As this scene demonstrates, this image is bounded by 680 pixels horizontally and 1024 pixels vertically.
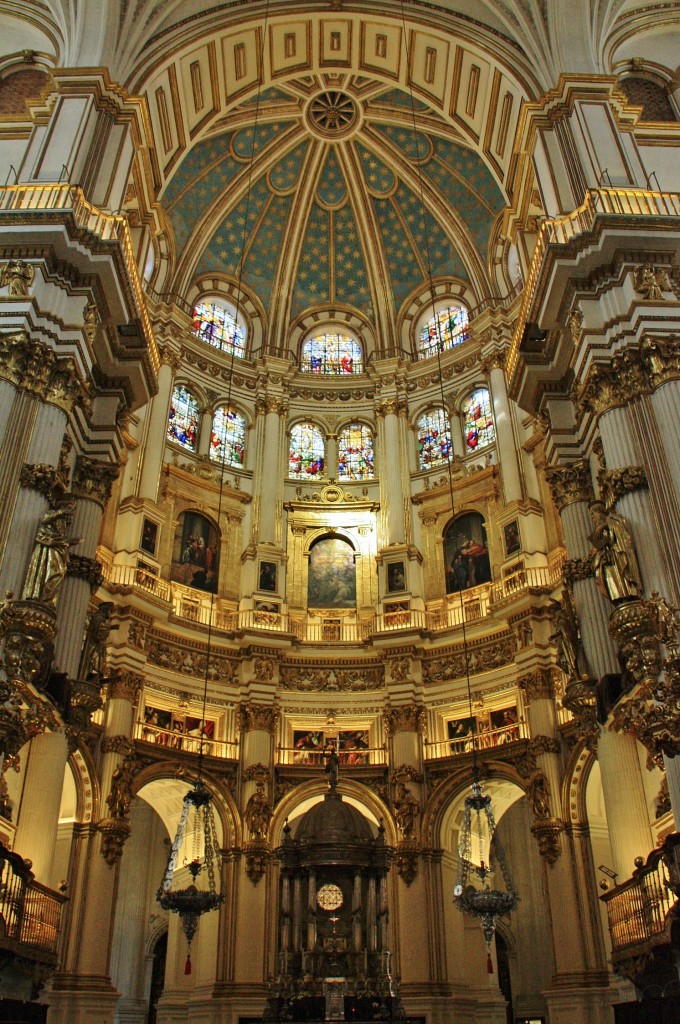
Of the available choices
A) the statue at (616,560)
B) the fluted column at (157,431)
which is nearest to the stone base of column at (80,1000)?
the fluted column at (157,431)

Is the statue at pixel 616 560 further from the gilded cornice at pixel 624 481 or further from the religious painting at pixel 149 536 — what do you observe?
the religious painting at pixel 149 536

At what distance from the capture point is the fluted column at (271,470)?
91.0 feet

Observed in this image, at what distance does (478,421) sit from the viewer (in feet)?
94.4

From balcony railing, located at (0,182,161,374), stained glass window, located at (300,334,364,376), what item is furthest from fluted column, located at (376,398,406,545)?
balcony railing, located at (0,182,161,374)

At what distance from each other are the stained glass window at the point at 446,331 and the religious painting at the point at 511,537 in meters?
7.86

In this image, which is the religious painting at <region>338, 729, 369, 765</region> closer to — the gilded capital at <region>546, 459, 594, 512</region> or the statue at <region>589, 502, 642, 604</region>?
the gilded capital at <region>546, 459, 594, 512</region>

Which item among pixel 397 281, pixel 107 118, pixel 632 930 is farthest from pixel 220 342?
pixel 632 930

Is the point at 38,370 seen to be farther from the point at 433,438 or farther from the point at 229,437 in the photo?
the point at 433,438

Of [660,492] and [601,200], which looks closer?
[660,492]

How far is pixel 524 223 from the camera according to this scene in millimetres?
21344

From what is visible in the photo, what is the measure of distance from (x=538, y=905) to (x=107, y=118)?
75.3 feet

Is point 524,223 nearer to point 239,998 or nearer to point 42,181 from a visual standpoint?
point 42,181

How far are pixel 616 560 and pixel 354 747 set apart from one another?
43.8 ft

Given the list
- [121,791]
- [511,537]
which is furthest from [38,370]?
[511,537]
